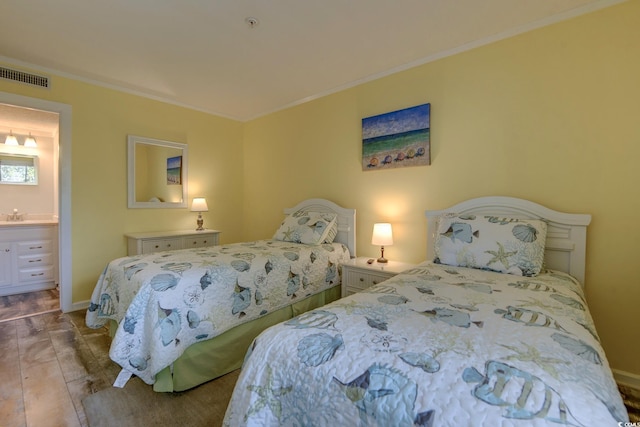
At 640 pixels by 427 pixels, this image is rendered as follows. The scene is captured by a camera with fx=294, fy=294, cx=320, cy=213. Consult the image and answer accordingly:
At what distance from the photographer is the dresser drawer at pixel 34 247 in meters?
3.64

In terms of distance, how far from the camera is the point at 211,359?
196 centimetres

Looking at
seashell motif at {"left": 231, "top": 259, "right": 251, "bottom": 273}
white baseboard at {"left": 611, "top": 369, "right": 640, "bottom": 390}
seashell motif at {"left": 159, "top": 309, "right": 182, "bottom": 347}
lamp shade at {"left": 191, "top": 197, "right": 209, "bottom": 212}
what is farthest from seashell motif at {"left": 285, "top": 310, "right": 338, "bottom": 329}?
lamp shade at {"left": 191, "top": 197, "right": 209, "bottom": 212}

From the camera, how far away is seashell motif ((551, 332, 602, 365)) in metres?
0.90

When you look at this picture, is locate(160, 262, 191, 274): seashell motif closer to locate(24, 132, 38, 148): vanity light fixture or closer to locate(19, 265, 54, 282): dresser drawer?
locate(19, 265, 54, 282): dresser drawer

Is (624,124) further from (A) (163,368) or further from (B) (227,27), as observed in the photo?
(A) (163,368)

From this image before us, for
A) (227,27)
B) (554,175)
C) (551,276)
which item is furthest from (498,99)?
(227,27)

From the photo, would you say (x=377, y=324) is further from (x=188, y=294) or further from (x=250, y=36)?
(x=250, y=36)

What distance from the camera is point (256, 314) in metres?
2.19

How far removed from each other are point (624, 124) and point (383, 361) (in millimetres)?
2291

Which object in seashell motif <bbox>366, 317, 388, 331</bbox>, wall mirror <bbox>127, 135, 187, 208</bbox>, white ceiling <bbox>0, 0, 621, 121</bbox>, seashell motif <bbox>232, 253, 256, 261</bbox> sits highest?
white ceiling <bbox>0, 0, 621, 121</bbox>

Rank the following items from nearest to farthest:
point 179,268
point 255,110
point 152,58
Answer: point 179,268 < point 152,58 < point 255,110

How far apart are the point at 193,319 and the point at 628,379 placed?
283 cm

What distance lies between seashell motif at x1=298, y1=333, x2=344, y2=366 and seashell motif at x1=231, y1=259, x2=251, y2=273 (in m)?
1.26

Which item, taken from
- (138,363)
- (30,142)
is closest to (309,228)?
(138,363)
